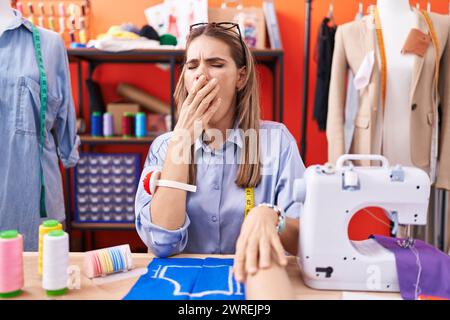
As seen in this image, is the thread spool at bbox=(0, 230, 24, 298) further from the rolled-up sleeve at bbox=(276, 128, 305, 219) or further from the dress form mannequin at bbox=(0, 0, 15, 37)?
the dress form mannequin at bbox=(0, 0, 15, 37)

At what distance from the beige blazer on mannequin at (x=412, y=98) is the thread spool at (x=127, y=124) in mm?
1314

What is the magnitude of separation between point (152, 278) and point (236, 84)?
0.77m

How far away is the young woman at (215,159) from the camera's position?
1.24 meters

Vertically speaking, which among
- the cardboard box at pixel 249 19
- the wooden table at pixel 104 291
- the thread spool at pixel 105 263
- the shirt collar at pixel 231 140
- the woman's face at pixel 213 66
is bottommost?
the wooden table at pixel 104 291

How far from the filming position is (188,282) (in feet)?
3.22

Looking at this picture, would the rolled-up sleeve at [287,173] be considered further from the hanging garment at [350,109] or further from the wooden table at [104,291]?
the hanging garment at [350,109]

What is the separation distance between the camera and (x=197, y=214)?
1369 mm

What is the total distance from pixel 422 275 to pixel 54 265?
Answer: 32.4 inches

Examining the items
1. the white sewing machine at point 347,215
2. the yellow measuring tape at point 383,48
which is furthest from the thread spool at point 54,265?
the yellow measuring tape at point 383,48

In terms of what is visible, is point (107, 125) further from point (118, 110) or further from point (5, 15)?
point (5, 15)

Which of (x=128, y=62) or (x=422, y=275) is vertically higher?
(x=128, y=62)

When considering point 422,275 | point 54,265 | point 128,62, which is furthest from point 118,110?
point 422,275

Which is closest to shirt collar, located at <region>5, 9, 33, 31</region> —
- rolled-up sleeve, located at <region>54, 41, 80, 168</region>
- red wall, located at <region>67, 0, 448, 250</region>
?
rolled-up sleeve, located at <region>54, 41, 80, 168</region>
